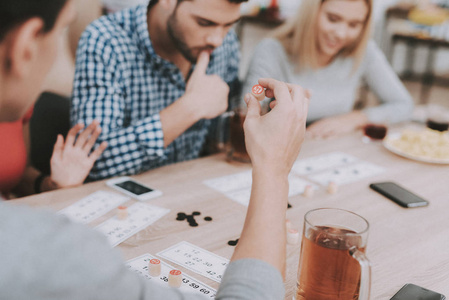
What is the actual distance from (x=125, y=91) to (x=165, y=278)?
3.16ft

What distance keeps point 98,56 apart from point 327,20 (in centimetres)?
107

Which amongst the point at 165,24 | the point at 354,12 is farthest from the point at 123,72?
the point at 354,12

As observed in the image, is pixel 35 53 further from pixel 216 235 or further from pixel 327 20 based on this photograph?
pixel 327 20

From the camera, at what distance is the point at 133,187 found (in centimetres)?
124

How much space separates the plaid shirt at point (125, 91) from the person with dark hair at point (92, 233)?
678 mm

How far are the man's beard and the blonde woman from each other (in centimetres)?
44

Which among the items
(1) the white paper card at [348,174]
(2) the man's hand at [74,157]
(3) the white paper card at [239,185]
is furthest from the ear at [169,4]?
(1) the white paper card at [348,174]

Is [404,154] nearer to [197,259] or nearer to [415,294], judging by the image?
[415,294]

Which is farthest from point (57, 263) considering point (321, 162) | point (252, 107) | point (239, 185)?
point (321, 162)

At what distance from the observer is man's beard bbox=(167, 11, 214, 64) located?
162 centimetres

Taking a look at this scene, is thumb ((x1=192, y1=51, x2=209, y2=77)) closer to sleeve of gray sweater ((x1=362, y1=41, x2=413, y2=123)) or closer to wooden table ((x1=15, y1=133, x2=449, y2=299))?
wooden table ((x1=15, y1=133, x2=449, y2=299))

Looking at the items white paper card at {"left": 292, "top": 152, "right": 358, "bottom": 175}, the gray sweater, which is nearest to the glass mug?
white paper card at {"left": 292, "top": 152, "right": 358, "bottom": 175}

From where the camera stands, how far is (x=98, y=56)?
1544 millimetres

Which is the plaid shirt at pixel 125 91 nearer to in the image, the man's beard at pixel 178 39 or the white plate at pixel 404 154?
the man's beard at pixel 178 39
